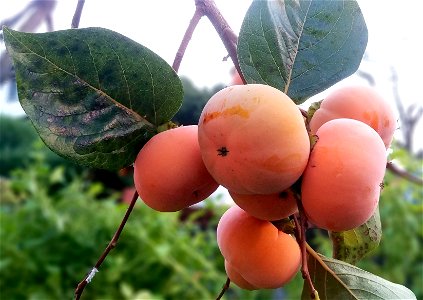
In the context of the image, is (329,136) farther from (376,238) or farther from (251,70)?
(376,238)

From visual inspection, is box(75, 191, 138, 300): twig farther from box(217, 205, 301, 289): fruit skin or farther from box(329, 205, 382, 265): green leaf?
box(329, 205, 382, 265): green leaf

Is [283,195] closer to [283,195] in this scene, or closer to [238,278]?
[283,195]

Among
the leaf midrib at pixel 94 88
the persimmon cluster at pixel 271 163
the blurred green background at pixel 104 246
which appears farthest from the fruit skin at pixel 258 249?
the blurred green background at pixel 104 246

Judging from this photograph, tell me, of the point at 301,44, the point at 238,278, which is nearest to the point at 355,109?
the point at 301,44

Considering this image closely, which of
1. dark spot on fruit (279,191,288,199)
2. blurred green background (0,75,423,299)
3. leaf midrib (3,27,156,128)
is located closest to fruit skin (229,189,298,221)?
dark spot on fruit (279,191,288,199)

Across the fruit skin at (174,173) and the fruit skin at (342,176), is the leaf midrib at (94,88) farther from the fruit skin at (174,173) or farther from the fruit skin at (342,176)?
the fruit skin at (342,176)

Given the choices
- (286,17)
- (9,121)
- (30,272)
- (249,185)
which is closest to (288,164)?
(249,185)
